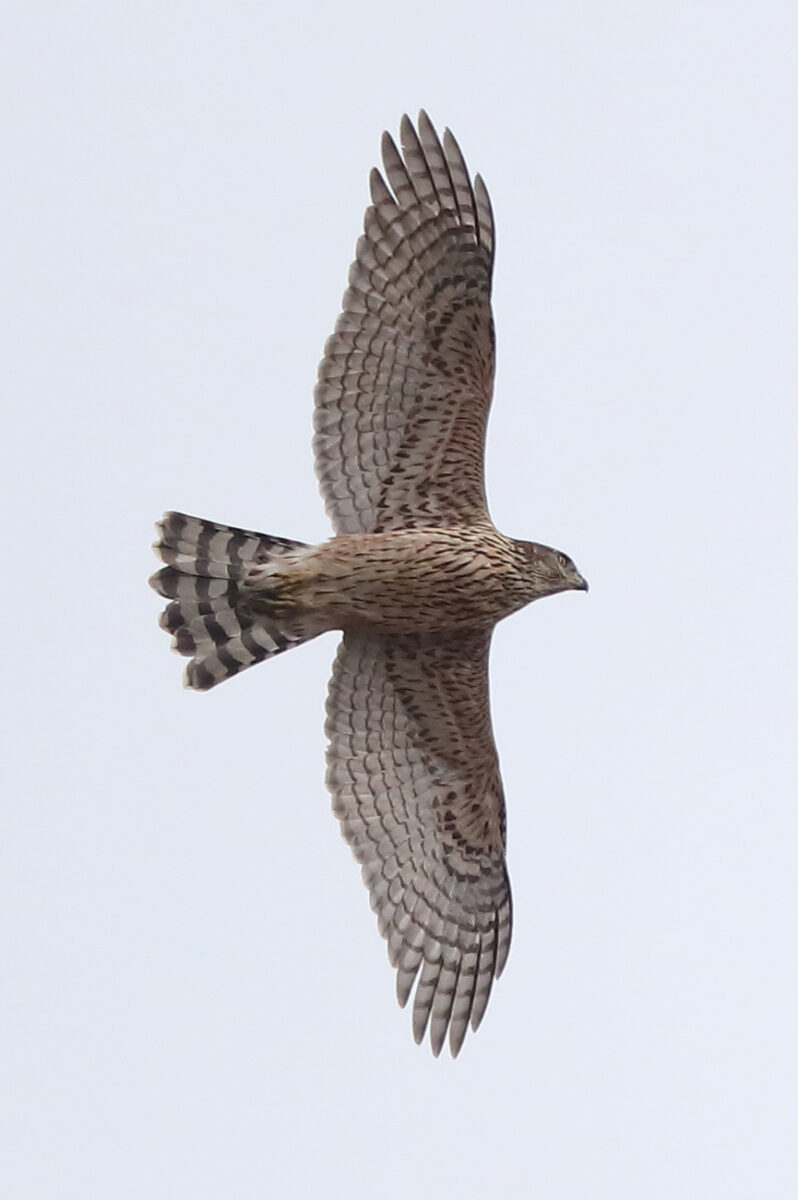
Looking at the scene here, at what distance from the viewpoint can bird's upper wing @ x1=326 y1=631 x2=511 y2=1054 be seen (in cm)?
1558

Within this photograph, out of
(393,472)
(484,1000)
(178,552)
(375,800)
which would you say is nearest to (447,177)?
(393,472)

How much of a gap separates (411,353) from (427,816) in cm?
298

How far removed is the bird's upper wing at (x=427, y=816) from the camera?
1558cm

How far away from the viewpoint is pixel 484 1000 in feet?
52.0

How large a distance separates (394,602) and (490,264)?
6.82 ft

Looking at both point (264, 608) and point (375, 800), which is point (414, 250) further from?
point (375, 800)

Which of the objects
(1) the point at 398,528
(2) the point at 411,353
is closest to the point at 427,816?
(1) the point at 398,528

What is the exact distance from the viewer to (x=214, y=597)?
15156mm

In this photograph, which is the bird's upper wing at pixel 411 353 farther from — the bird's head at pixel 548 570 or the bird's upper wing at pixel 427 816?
the bird's upper wing at pixel 427 816

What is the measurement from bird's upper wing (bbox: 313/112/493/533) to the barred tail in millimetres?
617

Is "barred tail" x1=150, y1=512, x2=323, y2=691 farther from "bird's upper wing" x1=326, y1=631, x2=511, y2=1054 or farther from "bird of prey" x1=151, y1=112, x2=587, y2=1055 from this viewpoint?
"bird's upper wing" x1=326, y1=631, x2=511, y2=1054

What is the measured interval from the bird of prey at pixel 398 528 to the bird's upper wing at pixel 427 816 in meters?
0.02

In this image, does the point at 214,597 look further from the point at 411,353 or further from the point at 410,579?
the point at 411,353

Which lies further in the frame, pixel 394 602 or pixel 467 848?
pixel 467 848
